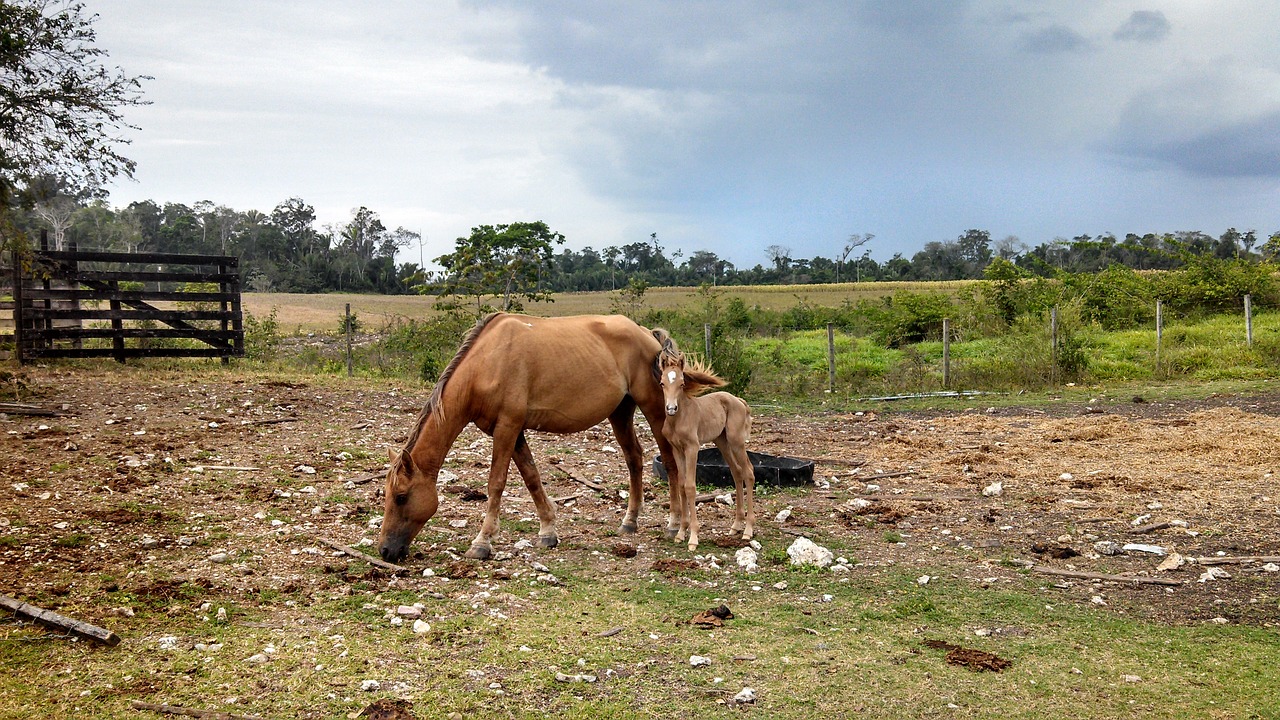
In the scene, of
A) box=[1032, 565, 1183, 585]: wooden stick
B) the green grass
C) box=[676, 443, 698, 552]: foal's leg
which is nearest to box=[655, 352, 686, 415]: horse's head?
box=[676, 443, 698, 552]: foal's leg

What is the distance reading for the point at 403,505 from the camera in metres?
7.21

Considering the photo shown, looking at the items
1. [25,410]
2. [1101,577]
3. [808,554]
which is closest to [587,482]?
[808,554]

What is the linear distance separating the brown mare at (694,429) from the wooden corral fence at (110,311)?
12.6 meters

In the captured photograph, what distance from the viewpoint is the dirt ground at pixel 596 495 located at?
670 centimetres

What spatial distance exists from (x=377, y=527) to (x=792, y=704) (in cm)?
474

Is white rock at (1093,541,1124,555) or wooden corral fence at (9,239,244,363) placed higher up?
wooden corral fence at (9,239,244,363)

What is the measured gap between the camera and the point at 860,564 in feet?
24.1

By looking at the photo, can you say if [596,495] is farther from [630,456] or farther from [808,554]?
[808,554]

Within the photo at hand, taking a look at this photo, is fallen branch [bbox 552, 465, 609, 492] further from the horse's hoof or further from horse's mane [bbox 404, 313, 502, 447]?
A: horse's mane [bbox 404, 313, 502, 447]

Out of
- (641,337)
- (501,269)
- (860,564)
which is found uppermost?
(501,269)

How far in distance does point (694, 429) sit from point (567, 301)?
171ft

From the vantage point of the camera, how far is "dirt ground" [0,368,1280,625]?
6.70 metres

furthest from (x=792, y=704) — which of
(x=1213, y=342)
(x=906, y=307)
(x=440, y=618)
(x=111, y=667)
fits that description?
(x=906, y=307)

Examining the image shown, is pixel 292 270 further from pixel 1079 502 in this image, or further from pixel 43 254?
pixel 1079 502
